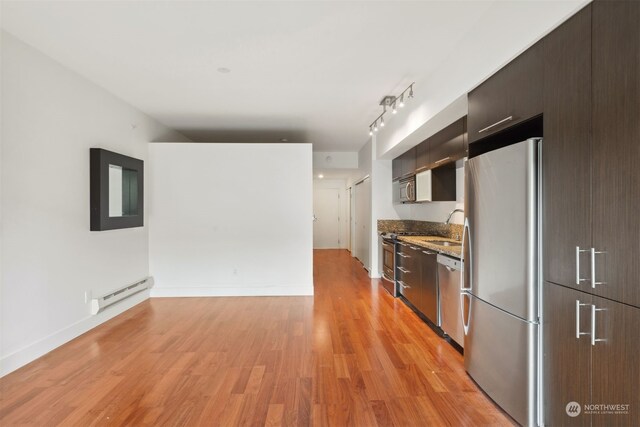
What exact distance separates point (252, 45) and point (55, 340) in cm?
328

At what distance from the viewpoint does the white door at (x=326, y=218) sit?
10.8 meters

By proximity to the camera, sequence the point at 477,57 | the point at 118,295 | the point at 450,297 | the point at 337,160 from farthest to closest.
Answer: the point at 337,160
the point at 118,295
the point at 450,297
the point at 477,57

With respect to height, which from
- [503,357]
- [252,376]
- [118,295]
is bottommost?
[252,376]

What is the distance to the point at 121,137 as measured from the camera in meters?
4.17

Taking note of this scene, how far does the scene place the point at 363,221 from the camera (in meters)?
7.21

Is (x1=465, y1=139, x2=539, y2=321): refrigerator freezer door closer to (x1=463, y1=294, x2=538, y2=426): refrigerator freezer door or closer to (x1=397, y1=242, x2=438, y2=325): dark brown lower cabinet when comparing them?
(x1=463, y1=294, x2=538, y2=426): refrigerator freezer door

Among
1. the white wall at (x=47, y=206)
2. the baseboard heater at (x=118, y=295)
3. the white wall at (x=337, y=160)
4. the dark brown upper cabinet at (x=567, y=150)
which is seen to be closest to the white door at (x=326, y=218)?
the white wall at (x=337, y=160)

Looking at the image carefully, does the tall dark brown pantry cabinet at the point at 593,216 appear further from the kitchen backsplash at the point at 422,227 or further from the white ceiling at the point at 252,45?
the kitchen backsplash at the point at 422,227

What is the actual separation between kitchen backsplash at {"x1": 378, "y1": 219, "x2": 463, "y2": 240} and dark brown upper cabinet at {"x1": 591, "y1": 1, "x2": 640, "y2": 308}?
2741mm

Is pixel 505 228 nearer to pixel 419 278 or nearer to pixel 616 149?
pixel 616 149

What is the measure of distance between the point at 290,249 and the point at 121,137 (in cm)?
276

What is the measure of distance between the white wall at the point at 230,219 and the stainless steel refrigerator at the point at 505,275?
9.87 feet

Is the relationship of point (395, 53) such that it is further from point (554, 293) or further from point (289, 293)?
point (289, 293)

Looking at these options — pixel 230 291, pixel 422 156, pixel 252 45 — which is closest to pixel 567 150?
pixel 252 45
